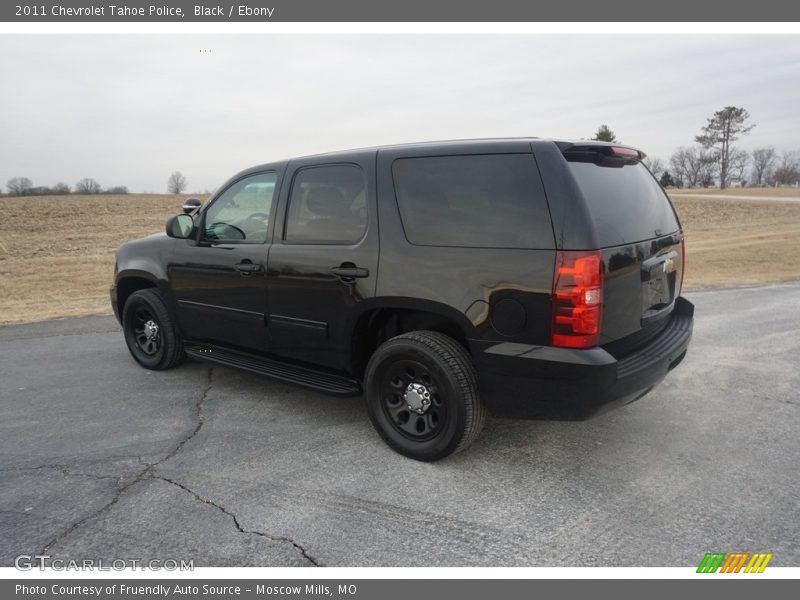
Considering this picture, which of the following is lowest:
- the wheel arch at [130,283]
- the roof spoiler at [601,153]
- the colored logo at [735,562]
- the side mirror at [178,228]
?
the colored logo at [735,562]

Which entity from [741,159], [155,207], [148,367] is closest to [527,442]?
[148,367]

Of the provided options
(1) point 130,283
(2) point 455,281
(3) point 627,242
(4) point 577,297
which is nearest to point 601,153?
(3) point 627,242

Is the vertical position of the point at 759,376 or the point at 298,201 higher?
the point at 298,201

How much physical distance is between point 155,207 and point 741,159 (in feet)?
252

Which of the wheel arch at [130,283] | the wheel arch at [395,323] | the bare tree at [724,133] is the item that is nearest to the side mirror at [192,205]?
the wheel arch at [130,283]

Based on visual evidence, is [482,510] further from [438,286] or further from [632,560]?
[438,286]

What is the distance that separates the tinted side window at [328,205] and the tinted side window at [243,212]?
293 millimetres

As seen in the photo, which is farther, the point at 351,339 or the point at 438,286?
the point at 351,339

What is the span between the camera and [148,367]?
534 cm

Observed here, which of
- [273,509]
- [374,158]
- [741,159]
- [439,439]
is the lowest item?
[273,509]

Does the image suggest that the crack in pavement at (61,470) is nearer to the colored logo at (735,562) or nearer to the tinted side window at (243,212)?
the tinted side window at (243,212)

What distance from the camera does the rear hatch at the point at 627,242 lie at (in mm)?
3027

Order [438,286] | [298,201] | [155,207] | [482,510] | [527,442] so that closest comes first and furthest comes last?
1. [482,510]
2. [438,286]
3. [527,442]
4. [298,201]
5. [155,207]

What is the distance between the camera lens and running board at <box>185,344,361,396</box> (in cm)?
385
